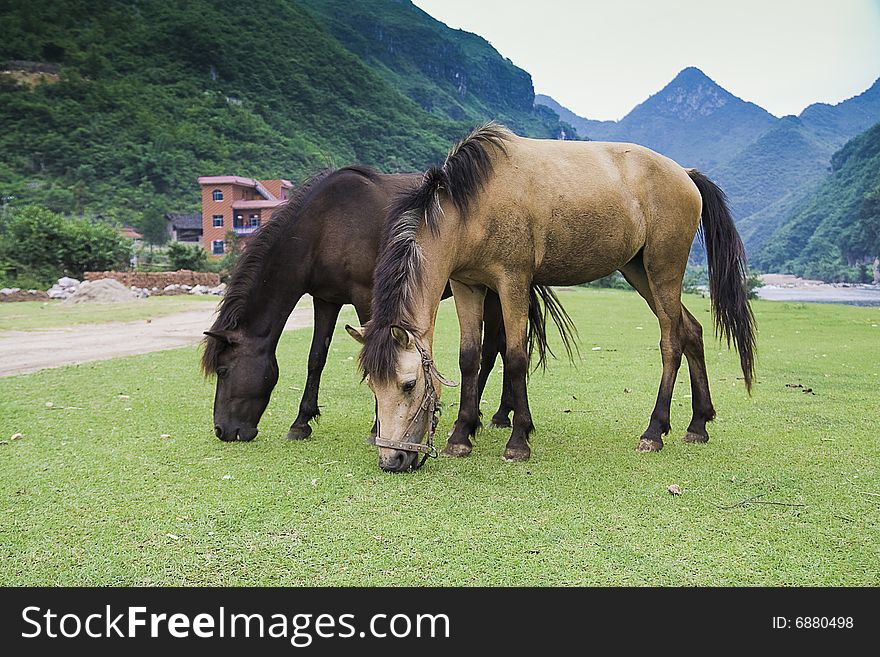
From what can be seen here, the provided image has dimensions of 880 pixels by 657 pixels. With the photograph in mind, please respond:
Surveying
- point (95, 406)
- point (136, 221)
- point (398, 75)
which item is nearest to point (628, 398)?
point (95, 406)

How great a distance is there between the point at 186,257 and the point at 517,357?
108ft

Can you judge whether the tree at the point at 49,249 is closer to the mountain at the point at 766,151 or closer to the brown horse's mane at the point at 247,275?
the brown horse's mane at the point at 247,275

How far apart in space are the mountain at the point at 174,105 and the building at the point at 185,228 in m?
1.72

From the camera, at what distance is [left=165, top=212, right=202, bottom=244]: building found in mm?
57844

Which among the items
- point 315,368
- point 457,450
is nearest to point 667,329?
point 457,450

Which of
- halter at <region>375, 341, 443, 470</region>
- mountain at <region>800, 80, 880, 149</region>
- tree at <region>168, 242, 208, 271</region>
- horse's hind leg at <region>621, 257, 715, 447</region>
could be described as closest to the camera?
halter at <region>375, 341, 443, 470</region>

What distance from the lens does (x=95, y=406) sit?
261 inches

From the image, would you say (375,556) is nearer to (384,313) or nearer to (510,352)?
(384,313)

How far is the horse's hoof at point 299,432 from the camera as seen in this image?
561 centimetres


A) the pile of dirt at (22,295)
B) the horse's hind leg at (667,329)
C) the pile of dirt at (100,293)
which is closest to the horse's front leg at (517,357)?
the horse's hind leg at (667,329)

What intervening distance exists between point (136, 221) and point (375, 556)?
58.4 metres

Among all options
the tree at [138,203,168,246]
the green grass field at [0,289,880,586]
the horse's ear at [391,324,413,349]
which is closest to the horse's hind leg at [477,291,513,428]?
the green grass field at [0,289,880,586]

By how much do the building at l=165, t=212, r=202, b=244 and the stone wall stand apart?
1068 inches

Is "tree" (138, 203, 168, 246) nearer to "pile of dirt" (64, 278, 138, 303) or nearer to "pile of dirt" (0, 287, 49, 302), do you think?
"pile of dirt" (0, 287, 49, 302)
